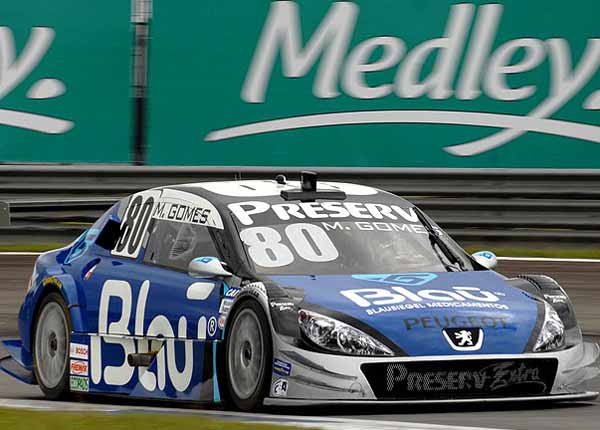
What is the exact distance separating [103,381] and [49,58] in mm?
8512

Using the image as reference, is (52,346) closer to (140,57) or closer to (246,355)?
(246,355)

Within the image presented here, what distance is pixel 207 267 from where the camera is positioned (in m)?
7.80

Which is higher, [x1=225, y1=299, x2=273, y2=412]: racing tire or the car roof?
the car roof

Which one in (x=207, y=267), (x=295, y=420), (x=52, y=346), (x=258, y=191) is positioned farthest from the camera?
(x=52, y=346)

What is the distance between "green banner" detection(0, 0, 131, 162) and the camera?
16375 millimetres

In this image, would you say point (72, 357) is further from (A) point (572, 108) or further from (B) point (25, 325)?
(A) point (572, 108)

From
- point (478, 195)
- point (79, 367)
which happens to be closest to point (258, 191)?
point (79, 367)

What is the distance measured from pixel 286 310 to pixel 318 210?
1289 millimetres

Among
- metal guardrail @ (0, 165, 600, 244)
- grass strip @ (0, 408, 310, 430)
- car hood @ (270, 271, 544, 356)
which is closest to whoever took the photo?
grass strip @ (0, 408, 310, 430)

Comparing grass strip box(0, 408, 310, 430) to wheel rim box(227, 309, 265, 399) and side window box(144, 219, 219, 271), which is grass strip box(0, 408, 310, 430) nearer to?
wheel rim box(227, 309, 265, 399)

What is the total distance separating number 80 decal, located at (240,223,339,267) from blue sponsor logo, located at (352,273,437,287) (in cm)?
34

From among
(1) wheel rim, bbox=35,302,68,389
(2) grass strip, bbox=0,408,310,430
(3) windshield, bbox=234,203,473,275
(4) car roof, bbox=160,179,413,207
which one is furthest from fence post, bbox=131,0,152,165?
(2) grass strip, bbox=0,408,310,430

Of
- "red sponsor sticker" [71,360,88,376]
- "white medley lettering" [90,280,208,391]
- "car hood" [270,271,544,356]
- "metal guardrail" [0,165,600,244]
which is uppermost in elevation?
"car hood" [270,271,544,356]

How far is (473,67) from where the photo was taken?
1573cm
